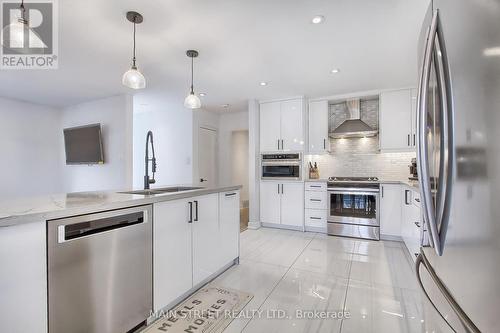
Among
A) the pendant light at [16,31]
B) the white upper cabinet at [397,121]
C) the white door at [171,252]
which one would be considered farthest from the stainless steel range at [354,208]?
the pendant light at [16,31]

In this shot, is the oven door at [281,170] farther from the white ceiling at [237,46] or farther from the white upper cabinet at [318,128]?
the white ceiling at [237,46]

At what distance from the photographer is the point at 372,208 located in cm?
354

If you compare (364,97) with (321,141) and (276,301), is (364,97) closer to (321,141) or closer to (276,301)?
(321,141)

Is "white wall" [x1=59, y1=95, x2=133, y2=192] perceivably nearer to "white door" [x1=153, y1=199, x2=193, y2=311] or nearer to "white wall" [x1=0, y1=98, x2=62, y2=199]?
"white wall" [x1=0, y1=98, x2=62, y2=199]

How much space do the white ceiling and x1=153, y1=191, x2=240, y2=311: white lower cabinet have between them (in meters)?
1.60

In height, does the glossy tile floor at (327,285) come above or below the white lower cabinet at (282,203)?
below

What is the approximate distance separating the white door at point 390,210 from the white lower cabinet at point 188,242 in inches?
96.6

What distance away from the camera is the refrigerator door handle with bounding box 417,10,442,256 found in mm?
784

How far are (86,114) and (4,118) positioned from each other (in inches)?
50.4

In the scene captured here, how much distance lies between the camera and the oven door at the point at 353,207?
11.5ft

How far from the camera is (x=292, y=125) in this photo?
4160 millimetres

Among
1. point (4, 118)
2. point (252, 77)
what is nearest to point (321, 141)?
point (252, 77)

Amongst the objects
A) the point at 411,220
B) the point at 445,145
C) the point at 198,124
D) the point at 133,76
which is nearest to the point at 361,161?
the point at 411,220

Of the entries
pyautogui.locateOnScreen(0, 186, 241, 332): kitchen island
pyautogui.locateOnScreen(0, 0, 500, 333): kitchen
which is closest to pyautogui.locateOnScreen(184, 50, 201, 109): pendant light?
pyautogui.locateOnScreen(0, 0, 500, 333): kitchen
